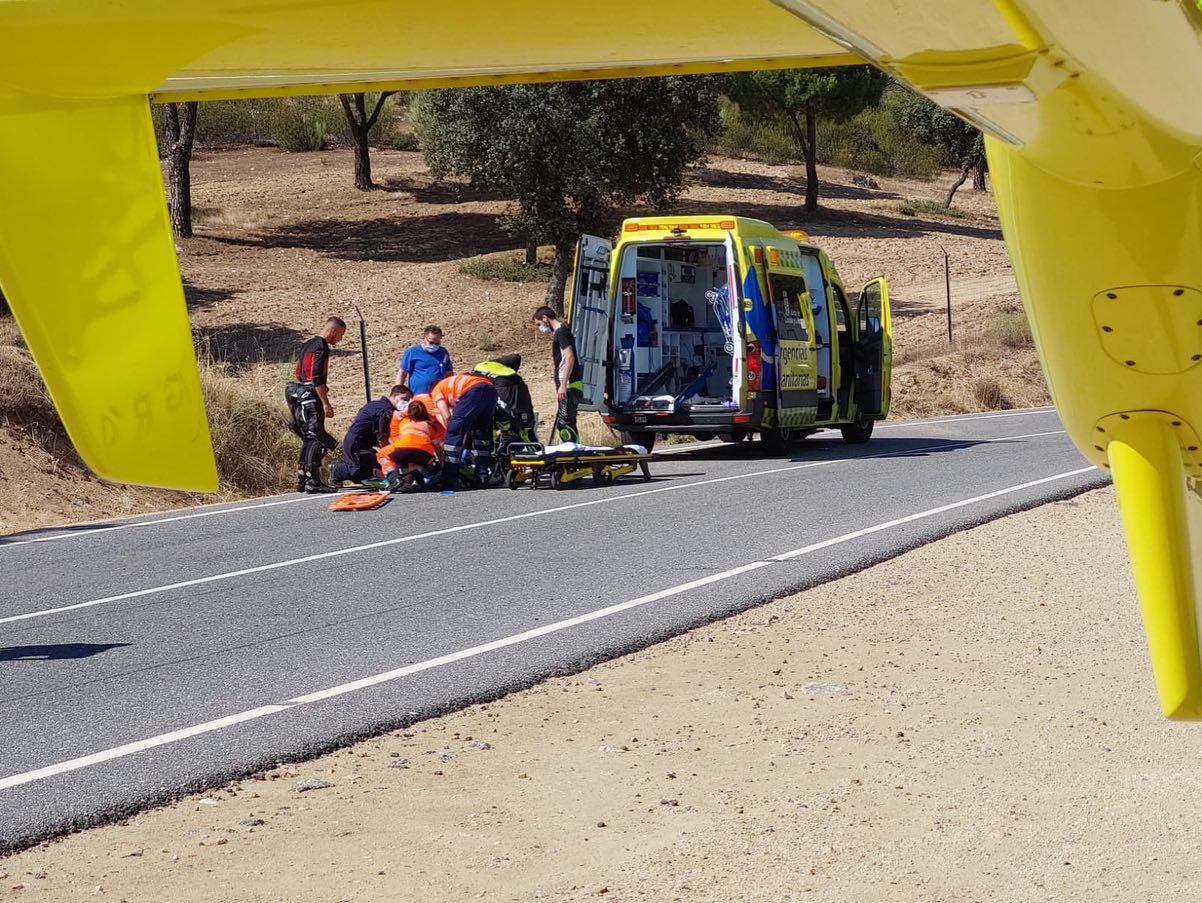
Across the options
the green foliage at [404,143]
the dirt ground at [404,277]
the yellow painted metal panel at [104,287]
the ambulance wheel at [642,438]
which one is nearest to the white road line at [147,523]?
the dirt ground at [404,277]

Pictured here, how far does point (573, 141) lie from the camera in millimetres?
33781

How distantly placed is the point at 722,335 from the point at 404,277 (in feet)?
66.4

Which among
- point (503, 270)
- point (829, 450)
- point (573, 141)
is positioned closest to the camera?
point (829, 450)

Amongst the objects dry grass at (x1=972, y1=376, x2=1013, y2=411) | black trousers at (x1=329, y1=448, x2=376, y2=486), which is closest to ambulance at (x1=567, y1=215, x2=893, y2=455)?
black trousers at (x1=329, y1=448, x2=376, y2=486)

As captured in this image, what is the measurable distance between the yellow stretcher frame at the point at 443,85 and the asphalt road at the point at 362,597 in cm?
292

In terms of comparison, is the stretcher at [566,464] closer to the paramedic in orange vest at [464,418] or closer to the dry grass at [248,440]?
the paramedic in orange vest at [464,418]

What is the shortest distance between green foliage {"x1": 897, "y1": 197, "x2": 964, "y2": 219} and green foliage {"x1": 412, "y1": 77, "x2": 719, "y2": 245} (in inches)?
649

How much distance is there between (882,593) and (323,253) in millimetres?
32643

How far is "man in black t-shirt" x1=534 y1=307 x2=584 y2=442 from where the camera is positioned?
15180mm

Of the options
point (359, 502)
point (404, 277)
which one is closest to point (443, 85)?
point (359, 502)

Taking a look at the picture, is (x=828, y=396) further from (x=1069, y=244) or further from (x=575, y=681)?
(x=1069, y=244)

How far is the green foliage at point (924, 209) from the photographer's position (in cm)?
5034

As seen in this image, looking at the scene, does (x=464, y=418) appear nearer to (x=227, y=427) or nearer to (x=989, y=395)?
(x=227, y=427)

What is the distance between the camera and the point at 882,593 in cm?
838
